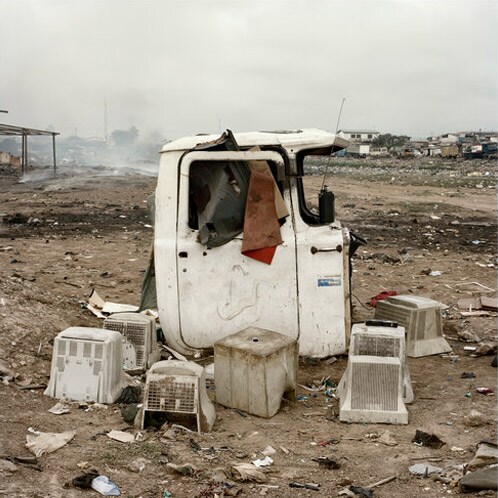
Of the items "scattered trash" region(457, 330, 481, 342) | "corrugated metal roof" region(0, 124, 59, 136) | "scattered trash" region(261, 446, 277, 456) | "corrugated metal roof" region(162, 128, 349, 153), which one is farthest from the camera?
"corrugated metal roof" region(0, 124, 59, 136)

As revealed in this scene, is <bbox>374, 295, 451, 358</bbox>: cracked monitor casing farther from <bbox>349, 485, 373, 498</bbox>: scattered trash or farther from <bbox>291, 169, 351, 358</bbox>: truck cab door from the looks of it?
<bbox>349, 485, 373, 498</bbox>: scattered trash

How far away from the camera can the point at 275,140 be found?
580 centimetres

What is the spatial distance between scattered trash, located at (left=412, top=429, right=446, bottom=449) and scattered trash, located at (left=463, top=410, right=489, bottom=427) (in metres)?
0.46

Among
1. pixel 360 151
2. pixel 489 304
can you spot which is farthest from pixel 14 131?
pixel 360 151

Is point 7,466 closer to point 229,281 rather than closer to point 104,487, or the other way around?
point 104,487

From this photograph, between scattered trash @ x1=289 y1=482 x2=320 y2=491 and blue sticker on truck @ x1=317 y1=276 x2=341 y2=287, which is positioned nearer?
scattered trash @ x1=289 y1=482 x2=320 y2=491

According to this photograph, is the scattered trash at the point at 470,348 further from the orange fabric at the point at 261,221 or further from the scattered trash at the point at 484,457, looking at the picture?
the scattered trash at the point at 484,457

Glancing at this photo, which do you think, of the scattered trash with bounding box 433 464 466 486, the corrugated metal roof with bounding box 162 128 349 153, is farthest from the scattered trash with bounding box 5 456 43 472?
the corrugated metal roof with bounding box 162 128 349 153

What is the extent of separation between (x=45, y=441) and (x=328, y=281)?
2.78 m

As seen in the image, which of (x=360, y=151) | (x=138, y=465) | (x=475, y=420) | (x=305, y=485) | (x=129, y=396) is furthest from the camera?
(x=360, y=151)

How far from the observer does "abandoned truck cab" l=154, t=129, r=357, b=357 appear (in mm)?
5664

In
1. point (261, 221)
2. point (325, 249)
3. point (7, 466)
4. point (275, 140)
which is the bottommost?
point (7, 466)

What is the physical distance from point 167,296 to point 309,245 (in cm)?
134

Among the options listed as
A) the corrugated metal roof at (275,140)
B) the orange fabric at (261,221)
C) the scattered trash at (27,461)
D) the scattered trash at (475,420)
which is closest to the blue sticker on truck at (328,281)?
the orange fabric at (261,221)
